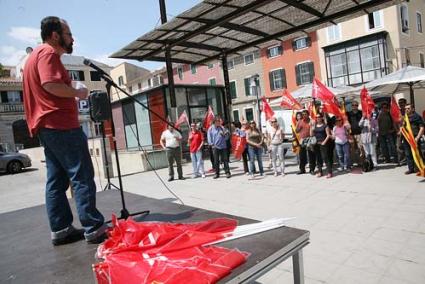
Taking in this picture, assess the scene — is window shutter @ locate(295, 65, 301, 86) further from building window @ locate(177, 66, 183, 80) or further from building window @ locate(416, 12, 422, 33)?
building window @ locate(177, 66, 183, 80)

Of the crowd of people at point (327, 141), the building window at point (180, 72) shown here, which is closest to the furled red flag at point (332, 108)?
the crowd of people at point (327, 141)

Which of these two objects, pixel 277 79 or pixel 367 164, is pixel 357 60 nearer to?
pixel 277 79

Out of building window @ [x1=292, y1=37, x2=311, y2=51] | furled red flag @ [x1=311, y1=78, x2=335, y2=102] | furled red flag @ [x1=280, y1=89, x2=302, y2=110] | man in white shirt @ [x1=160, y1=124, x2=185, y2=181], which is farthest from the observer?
building window @ [x1=292, y1=37, x2=311, y2=51]

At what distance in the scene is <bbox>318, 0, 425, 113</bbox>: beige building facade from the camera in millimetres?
27797

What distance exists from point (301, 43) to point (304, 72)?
2940 millimetres

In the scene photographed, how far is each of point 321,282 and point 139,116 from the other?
14.9 m

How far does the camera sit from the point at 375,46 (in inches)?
1119

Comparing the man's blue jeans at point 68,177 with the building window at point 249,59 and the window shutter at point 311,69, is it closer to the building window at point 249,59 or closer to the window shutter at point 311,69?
the window shutter at point 311,69

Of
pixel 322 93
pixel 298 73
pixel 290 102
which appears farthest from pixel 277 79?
pixel 322 93

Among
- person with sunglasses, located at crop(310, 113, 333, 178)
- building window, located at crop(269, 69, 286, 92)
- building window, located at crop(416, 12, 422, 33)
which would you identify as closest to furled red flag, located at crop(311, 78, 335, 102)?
person with sunglasses, located at crop(310, 113, 333, 178)

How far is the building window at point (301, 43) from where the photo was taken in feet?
109

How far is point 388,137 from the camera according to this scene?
957 cm

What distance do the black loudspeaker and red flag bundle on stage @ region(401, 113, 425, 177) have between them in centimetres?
675

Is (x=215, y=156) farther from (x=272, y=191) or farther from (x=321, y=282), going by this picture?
(x=321, y=282)
